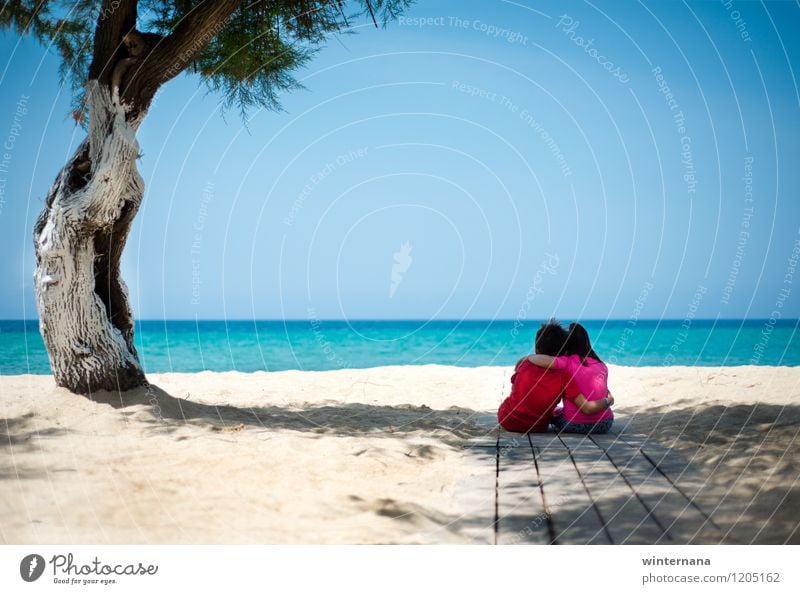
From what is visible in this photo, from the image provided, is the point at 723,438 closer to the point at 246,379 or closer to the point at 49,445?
the point at 49,445

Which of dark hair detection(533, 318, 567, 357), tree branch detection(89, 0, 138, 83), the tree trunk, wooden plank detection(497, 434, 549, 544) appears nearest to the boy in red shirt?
dark hair detection(533, 318, 567, 357)

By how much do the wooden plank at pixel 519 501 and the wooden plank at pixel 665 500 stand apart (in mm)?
597

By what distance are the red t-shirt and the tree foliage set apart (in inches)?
161

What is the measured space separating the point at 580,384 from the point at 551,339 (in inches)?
18.0

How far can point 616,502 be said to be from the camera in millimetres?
4289

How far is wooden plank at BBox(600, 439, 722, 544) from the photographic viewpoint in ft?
13.0

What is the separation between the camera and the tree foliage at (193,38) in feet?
23.4

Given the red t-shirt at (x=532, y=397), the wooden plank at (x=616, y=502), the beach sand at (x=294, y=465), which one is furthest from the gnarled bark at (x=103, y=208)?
the wooden plank at (x=616, y=502)

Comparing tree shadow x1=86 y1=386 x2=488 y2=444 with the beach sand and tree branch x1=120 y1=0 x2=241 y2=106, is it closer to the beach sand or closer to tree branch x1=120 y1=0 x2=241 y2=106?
the beach sand
